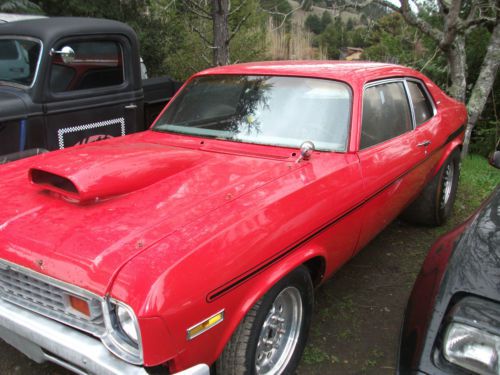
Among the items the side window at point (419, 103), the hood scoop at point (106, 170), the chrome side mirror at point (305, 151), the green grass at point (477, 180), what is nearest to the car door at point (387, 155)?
the side window at point (419, 103)

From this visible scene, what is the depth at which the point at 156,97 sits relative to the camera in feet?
17.6

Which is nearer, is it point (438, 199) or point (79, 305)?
point (79, 305)

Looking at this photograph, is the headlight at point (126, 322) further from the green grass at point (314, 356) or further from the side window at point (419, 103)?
the side window at point (419, 103)

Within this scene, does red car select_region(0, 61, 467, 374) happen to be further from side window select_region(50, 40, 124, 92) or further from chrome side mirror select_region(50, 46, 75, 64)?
side window select_region(50, 40, 124, 92)

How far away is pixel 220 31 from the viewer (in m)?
6.18

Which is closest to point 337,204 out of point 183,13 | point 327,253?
point 327,253

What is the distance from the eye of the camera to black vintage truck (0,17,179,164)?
382 cm

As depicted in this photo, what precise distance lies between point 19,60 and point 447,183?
4156mm

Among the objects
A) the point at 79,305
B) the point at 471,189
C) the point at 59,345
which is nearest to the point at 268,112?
the point at 79,305

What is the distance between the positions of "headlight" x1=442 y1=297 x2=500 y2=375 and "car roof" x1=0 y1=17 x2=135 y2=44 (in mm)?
3804

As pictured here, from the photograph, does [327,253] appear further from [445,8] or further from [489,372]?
[445,8]

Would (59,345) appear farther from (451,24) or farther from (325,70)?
(451,24)

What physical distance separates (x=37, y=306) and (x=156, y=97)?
12.3ft

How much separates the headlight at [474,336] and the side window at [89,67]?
368 cm
